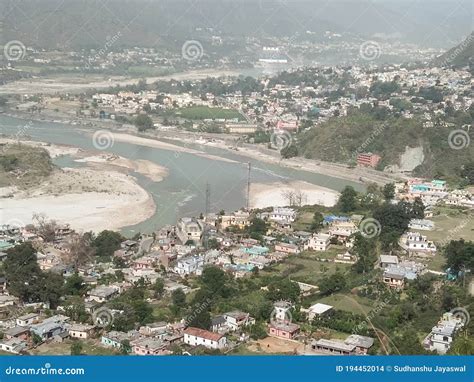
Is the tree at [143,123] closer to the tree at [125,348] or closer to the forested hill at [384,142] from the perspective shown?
the forested hill at [384,142]

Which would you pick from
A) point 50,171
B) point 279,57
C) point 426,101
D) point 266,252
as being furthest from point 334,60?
point 266,252

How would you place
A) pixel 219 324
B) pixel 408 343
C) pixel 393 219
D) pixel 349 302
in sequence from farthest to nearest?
pixel 393 219 → pixel 349 302 → pixel 219 324 → pixel 408 343

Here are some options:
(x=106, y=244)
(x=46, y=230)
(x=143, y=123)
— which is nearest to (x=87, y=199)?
(x=46, y=230)

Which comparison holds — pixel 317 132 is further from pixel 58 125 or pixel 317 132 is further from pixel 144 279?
pixel 144 279

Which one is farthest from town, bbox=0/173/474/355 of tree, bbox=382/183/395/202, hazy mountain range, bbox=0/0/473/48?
hazy mountain range, bbox=0/0/473/48

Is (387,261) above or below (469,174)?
below

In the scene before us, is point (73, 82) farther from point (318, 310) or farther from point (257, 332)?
point (257, 332)

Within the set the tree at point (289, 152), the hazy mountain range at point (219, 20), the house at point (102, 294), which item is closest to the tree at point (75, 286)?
the house at point (102, 294)
